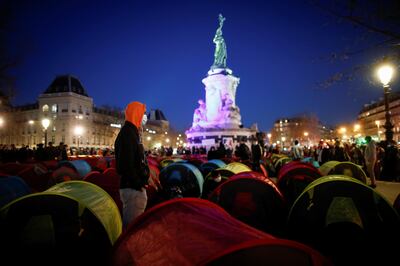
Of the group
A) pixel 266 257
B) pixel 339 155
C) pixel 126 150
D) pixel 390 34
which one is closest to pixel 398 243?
pixel 266 257

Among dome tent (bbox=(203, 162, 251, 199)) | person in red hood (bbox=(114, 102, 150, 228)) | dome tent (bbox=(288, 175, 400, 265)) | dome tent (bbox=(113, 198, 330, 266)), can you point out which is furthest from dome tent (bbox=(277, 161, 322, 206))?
dome tent (bbox=(113, 198, 330, 266))

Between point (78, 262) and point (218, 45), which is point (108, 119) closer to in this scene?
point (218, 45)

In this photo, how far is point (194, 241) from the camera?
268 centimetres

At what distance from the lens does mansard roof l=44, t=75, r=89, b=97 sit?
291 feet

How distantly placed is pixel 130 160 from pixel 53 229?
4.94ft

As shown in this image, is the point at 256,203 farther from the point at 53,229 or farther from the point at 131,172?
the point at 53,229

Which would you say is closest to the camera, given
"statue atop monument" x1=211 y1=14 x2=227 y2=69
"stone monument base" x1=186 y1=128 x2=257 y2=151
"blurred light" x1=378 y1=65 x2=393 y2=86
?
"blurred light" x1=378 y1=65 x2=393 y2=86

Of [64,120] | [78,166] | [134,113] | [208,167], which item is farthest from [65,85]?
[134,113]

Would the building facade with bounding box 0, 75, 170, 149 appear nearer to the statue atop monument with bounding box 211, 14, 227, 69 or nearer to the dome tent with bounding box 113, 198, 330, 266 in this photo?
the statue atop monument with bounding box 211, 14, 227, 69

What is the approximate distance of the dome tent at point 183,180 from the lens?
394 inches

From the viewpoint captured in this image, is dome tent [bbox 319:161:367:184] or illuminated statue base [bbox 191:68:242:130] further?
illuminated statue base [bbox 191:68:242:130]

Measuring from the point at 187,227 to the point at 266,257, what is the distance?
0.85m

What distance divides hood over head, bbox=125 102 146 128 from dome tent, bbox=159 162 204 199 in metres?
4.86

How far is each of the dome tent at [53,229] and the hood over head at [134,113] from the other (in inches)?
62.2
